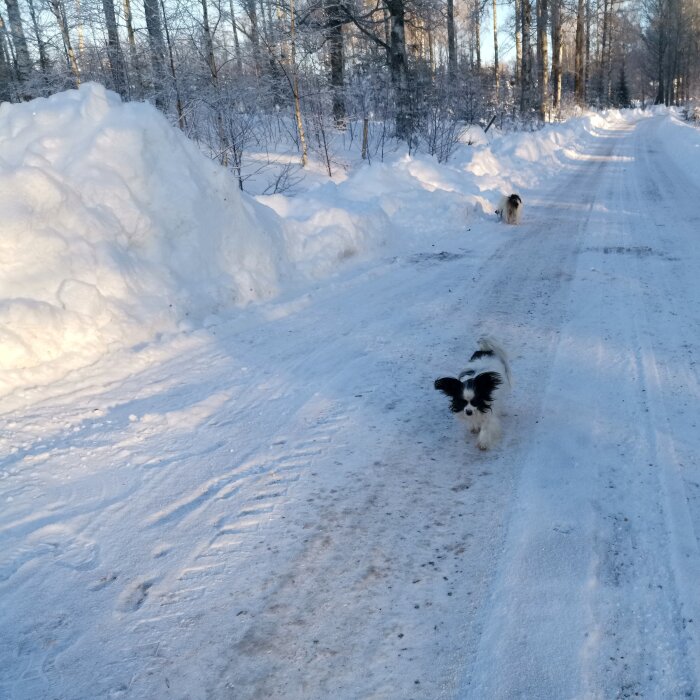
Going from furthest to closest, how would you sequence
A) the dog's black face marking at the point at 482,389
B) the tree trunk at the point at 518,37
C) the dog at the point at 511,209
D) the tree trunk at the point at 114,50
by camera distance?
the tree trunk at the point at 518,37, the tree trunk at the point at 114,50, the dog at the point at 511,209, the dog's black face marking at the point at 482,389

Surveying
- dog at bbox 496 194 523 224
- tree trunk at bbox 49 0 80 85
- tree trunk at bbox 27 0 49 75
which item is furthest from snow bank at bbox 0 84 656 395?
tree trunk at bbox 27 0 49 75

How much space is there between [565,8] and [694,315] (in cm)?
3985

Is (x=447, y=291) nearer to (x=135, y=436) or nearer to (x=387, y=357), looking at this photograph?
(x=387, y=357)

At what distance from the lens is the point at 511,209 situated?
12008 millimetres

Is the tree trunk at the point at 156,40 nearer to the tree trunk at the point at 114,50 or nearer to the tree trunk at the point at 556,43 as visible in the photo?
the tree trunk at the point at 114,50

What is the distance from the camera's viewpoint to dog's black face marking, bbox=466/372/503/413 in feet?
14.0

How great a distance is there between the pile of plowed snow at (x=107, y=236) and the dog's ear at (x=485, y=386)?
3832mm

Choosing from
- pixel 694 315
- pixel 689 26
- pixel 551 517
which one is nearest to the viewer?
pixel 551 517

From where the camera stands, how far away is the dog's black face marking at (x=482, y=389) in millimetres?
4270

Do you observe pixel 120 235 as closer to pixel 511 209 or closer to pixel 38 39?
pixel 511 209

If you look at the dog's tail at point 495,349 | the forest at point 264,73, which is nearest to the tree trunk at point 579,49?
the forest at point 264,73

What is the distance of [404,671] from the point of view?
102 inches

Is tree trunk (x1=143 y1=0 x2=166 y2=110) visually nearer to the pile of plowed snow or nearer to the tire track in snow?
the pile of plowed snow

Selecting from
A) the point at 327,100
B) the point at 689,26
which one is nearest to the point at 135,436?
the point at 327,100
